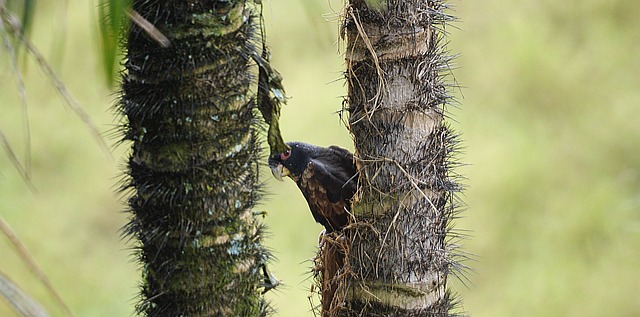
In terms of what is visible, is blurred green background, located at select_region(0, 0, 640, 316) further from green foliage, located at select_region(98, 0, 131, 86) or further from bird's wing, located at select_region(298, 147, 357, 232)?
green foliage, located at select_region(98, 0, 131, 86)

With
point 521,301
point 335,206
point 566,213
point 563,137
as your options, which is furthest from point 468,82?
point 335,206

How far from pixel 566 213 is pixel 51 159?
265 centimetres

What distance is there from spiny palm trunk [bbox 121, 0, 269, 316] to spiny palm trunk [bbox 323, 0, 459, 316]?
225 millimetres

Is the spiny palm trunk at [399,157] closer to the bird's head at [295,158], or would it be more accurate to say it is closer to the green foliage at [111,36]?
the bird's head at [295,158]

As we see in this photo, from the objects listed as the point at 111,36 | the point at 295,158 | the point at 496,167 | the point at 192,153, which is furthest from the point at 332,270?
the point at 496,167

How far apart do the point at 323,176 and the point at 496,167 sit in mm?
2362

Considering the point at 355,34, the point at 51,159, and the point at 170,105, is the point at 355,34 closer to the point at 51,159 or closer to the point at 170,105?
the point at 170,105

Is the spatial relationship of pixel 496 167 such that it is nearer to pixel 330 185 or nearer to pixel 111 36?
pixel 330 185

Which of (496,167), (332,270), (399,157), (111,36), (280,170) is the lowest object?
(111,36)

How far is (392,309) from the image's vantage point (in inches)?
52.7

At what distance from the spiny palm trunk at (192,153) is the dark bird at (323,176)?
16 centimetres

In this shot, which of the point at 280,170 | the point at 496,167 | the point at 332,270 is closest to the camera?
the point at 332,270

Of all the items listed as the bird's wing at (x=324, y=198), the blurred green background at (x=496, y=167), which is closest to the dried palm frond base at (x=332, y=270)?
the bird's wing at (x=324, y=198)

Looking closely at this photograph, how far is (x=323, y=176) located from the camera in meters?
1.54
